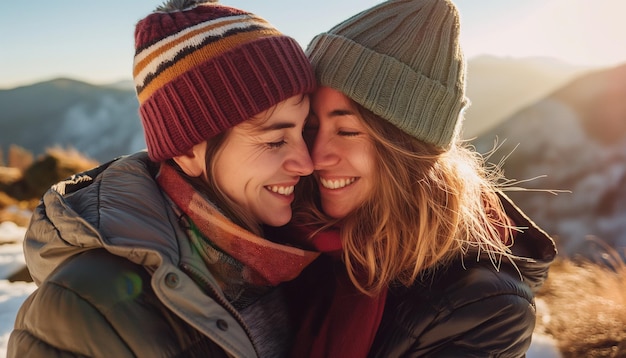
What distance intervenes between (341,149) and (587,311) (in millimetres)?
3390

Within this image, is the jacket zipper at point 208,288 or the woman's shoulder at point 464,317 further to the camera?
the woman's shoulder at point 464,317

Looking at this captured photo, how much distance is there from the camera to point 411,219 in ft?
8.18

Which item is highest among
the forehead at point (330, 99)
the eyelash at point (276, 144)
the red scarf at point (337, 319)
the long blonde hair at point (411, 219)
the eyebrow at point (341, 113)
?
the forehead at point (330, 99)

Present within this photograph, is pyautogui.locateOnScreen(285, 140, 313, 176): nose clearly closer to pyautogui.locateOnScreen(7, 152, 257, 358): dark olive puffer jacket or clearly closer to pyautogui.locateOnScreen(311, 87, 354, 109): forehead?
pyautogui.locateOnScreen(311, 87, 354, 109): forehead

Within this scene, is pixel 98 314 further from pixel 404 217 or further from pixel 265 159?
pixel 404 217

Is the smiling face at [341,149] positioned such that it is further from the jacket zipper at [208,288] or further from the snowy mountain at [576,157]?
the snowy mountain at [576,157]

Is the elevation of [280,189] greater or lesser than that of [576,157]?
greater

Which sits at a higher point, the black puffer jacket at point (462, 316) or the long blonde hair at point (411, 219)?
the long blonde hair at point (411, 219)

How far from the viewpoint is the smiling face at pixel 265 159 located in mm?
2184

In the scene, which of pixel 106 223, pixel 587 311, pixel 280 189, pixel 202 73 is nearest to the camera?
pixel 106 223

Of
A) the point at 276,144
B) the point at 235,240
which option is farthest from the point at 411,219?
the point at 235,240

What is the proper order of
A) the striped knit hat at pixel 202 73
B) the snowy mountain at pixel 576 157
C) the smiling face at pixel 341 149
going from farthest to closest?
the snowy mountain at pixel 576 157 → the smiling face at pixel 341 149 → the striped knit hat at pixel 202 73

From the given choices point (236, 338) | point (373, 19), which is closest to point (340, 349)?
point (236, 338)

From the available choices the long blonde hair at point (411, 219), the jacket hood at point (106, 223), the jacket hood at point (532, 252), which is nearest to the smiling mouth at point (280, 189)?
the long blonde hair at point (411, 219)
